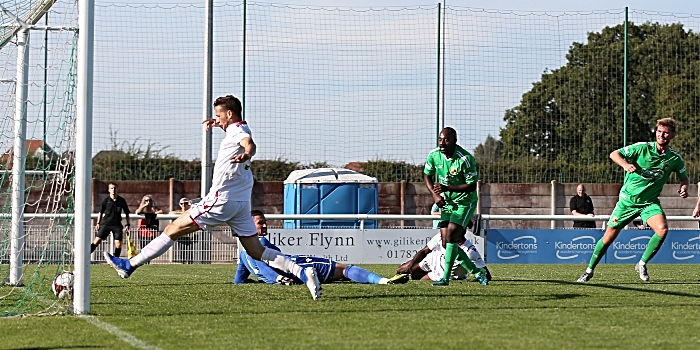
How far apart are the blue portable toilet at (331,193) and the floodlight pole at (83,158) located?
1418 cm

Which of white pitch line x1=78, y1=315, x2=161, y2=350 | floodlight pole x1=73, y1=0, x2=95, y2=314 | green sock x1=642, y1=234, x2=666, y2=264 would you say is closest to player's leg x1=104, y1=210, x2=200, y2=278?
floodlight pole x1=73, y1=0, x2=95, y2=314

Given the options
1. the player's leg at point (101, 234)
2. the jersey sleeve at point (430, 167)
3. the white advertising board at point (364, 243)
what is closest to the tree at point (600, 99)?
the white advertising board at point (364, 243)

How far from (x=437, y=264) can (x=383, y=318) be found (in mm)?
4835

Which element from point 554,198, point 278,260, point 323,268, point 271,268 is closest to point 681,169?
point 323,268

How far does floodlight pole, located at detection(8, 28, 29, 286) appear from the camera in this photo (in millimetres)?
11484

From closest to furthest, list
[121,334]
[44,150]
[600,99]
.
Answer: [121,334] < [44,150] < [600,99]

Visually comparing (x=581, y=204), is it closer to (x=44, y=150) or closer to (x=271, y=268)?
(x=271, y=268)

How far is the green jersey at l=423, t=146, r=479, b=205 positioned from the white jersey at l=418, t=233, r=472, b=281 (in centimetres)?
84

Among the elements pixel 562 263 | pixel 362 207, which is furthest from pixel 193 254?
pixel 562 263

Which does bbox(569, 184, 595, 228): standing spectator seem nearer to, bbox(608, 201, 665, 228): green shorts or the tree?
the tree

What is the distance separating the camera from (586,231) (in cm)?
2025

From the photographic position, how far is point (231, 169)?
943 cm

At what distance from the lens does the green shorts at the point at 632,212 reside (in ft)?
41.3

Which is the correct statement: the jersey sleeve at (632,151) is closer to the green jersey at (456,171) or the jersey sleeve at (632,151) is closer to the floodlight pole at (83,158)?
the green jersey at (456,171)
